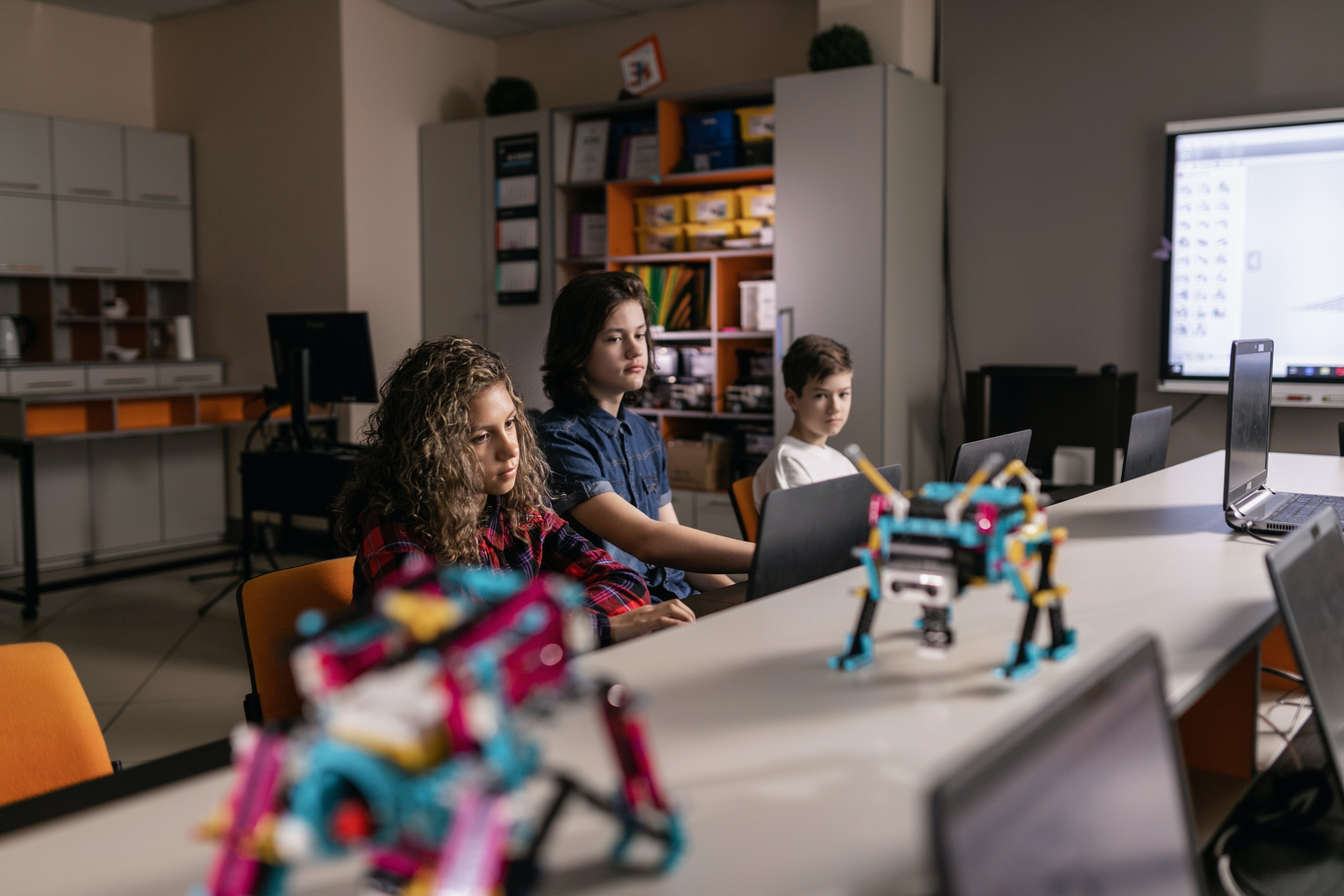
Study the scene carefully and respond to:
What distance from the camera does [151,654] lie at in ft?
12.5

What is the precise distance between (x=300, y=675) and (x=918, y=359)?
14.0 feet

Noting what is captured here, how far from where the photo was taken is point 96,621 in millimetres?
4234

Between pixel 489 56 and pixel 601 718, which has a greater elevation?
pixel 489 56

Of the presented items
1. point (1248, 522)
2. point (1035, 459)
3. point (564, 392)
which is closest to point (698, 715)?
point (1248, 522)

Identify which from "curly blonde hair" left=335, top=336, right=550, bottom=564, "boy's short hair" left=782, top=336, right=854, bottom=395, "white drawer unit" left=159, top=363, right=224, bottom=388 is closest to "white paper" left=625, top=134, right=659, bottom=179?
"boy's short hair" left=782, top=336, right=854, bottom=395

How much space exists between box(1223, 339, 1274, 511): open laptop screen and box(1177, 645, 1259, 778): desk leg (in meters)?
0.51

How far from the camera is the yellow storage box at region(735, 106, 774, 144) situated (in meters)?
4.61

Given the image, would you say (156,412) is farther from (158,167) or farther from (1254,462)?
(1254,462)

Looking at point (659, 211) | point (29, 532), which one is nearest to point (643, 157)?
point (659, 211)

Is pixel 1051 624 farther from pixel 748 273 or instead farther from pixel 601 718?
pixel 748 273

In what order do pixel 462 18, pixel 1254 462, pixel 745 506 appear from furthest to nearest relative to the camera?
pixel 462 18 → pixel 745 506 → pixel 1254 462

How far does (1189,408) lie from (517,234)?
3193 millimetres

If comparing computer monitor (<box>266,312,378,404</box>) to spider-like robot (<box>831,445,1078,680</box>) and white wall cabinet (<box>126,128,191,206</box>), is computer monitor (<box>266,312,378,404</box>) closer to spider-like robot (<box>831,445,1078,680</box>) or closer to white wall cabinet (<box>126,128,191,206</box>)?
white wall cabinet (<box>126,128,191,206</box>)

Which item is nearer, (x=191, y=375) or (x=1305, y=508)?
(x=1305, y=508)
